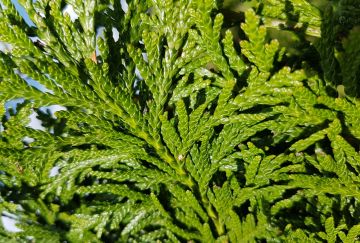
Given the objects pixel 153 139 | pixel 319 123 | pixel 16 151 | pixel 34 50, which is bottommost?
pixel 319 123

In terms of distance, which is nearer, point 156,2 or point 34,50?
point 34,50

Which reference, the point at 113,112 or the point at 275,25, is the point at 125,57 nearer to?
the point at 113,112

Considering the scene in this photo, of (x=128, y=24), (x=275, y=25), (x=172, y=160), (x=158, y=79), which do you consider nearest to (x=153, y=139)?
(x=172, y=160)

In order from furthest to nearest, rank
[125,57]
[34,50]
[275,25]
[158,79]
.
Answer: [275,25]
[125,57]
[158,79]
[34,50]

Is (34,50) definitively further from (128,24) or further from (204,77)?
(204,77)

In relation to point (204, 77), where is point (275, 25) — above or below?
above

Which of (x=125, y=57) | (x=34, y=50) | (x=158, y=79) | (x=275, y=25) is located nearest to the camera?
(x=34, y=50)

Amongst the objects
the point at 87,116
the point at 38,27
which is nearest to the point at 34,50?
the point at 38,27
